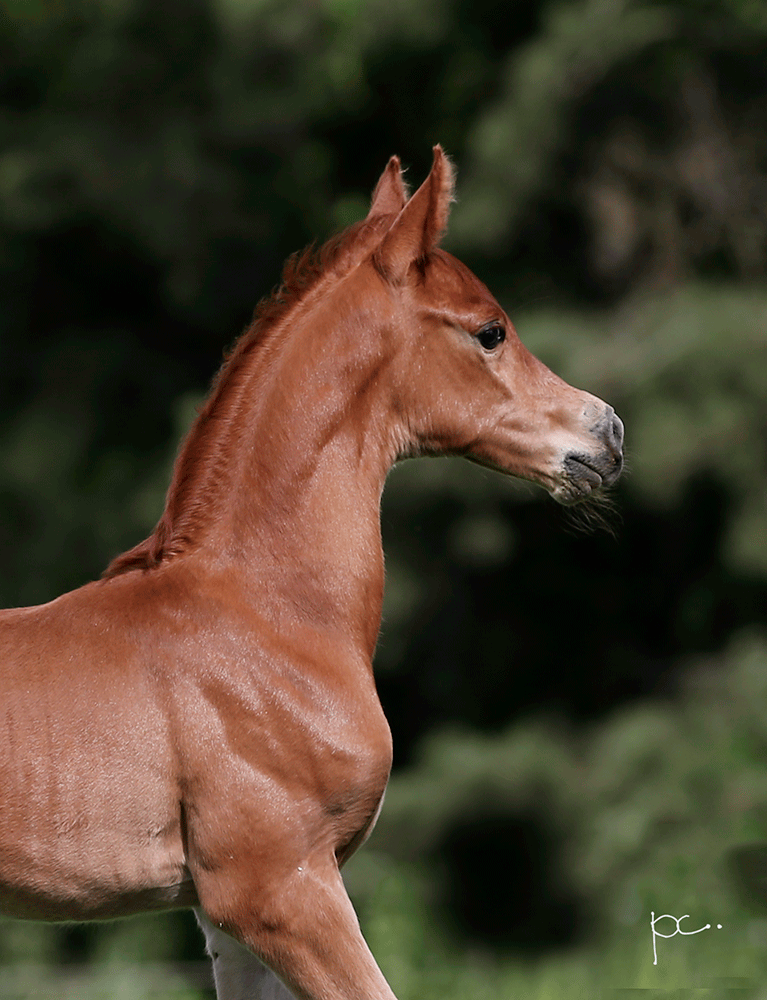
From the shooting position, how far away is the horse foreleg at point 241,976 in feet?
8.77

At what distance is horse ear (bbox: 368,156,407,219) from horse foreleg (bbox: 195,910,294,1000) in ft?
5.48

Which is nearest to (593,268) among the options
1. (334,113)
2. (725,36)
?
(725,36)

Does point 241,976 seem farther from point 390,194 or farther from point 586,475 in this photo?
point 390,194

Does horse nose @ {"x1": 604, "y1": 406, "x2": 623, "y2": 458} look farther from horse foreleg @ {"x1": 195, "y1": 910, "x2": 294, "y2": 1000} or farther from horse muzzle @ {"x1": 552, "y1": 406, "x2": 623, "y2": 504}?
horse foreleg @ {"x1": 195, "y1": 910, "x2": 294, "y2": 1000}

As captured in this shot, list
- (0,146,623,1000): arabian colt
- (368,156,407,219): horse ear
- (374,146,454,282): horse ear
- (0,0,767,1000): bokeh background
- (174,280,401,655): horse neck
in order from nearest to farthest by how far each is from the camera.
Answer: (0,146,623,1000): arabian colt, (174,280,401,655): horse neck, (374,146,454,282): horse ear, (368,156,407,219): horse ear, (0,0,767,1000): bokeh background

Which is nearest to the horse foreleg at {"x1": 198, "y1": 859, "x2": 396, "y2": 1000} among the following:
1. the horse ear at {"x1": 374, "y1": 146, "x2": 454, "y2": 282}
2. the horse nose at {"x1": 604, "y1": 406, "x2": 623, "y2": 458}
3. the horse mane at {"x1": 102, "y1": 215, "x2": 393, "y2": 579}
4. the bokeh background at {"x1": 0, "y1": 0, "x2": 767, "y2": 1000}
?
the horse mane at {"x1": 102, "y1": 215, "x2": 393, "y2": 579}

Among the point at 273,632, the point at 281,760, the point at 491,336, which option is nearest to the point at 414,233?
the point at 491,336

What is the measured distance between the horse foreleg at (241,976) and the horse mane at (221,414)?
0.82 meters

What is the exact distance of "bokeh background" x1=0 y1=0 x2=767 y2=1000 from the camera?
18.9 ft

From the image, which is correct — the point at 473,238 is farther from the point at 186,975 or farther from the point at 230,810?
the point at 230,810

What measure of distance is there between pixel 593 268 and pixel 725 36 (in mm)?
1348

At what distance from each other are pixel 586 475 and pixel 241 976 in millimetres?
1343

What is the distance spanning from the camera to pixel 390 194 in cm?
298

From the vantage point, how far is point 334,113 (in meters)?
7.34
